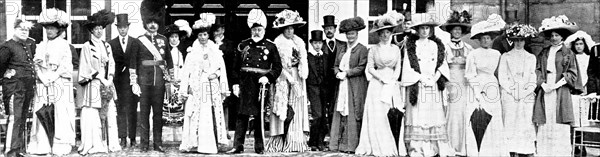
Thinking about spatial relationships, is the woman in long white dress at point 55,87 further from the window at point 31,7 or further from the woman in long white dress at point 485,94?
the woman in long white dress at point 485,94

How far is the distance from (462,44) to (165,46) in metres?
3.58

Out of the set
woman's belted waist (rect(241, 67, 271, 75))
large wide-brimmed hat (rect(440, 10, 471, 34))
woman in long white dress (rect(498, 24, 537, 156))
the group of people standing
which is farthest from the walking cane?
woman in long white dress (rect(498, 24, 537, 156))

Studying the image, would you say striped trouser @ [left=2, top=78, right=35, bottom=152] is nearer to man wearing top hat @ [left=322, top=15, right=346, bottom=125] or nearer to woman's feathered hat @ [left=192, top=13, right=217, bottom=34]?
woman's feathered hat @ [left=192, top=13, right=217, bottom=34]

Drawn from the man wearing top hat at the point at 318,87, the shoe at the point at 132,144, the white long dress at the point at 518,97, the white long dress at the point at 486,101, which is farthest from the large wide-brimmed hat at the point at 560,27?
the shoe at the point at 132,144

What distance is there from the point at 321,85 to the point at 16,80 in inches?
144

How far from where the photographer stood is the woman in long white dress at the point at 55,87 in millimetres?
11422

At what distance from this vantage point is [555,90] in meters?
11.5

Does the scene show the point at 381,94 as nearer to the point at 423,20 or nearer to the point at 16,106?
the point at 423,20

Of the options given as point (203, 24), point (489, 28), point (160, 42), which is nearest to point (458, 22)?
point (489, 28)

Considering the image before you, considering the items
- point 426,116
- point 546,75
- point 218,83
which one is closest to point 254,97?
point 218,83

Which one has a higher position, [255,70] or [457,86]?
[255,70]

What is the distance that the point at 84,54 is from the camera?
1157 cm

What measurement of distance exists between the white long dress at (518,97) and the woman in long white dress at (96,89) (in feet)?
15.1

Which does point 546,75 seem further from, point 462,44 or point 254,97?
point 254,97
